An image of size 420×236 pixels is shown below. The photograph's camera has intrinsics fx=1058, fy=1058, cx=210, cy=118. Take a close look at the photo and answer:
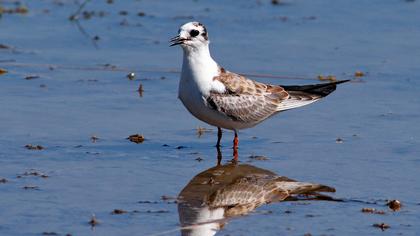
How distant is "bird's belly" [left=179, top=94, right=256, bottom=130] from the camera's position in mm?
9048

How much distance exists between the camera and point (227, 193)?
7969mm

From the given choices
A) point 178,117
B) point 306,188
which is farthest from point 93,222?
point 178,117

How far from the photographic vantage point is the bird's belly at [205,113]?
9048 millimetres

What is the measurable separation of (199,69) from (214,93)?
25cm

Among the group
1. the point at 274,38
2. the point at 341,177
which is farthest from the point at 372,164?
the point at 274,38

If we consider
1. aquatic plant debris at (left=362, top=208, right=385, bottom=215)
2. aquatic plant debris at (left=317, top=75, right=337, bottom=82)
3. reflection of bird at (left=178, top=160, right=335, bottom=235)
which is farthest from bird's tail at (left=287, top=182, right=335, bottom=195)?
aquatic plant debris at (left=317, top=75, right=337, bottom=82)

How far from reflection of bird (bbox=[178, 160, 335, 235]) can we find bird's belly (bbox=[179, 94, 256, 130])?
53 centimetres

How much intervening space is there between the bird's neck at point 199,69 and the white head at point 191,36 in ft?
0.14

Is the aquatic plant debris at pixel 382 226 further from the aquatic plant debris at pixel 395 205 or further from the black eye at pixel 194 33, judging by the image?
the black eye at pixel 194 33

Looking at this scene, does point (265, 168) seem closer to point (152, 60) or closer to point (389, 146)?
point (389, 146)

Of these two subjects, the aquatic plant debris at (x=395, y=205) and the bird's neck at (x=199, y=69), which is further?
the bird's neck at (x=199, y=69)

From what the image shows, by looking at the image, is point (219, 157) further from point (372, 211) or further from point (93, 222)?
point (93, 222)

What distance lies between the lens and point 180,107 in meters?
10.4

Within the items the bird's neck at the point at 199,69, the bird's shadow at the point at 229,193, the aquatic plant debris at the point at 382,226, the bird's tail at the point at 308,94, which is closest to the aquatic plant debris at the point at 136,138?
the bird's neck at the point at 199,69
